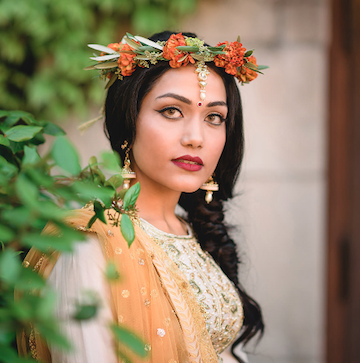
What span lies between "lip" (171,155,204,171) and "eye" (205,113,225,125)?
0.15 metres

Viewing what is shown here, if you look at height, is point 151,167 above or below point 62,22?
below

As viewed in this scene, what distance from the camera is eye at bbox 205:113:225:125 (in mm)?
1268

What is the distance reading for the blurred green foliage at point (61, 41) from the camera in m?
2.30

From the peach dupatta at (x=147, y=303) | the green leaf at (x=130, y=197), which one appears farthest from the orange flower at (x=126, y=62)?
the green leaf at (x=130, y=197)

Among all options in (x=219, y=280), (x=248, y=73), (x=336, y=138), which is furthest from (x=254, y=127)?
(x=219, y=280)

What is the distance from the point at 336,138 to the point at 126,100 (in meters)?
1.92

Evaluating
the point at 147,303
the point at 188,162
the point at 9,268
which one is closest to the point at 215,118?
the point at 188,162

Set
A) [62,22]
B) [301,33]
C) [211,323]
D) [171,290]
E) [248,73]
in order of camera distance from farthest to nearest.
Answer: [301,33], [62,22], [248,73], [211,323], [171,290]

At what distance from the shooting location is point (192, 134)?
116cm

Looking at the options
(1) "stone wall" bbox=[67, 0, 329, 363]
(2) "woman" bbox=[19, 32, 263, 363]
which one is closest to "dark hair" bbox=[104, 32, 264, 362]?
(2) "woman" bbox=[19, 32, 263, 363]

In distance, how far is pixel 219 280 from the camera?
1.38 m

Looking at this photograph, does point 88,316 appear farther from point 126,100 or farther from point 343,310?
point 343,310

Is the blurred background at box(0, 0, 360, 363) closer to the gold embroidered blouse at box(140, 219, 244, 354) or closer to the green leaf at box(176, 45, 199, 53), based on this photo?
the gold embroidered blouse at box(140, 219, 244, 354)

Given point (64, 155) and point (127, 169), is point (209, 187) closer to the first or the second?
point (127, 169)
